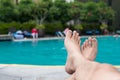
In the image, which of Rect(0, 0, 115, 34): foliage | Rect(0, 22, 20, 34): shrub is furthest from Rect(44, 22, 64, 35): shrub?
Rect(0, 22, 20, 34): shrub

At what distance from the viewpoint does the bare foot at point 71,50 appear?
10.8 feet

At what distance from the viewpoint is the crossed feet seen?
3.30 metres

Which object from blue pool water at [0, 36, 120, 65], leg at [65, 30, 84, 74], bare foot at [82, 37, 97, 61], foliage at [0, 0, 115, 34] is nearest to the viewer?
leg at [65, 30, 84, 74]

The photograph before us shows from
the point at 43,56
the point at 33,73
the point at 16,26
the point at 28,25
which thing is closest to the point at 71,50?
the point at 33,73

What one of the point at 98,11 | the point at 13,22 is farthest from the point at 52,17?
the point at 98,11

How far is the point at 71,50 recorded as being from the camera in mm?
3537

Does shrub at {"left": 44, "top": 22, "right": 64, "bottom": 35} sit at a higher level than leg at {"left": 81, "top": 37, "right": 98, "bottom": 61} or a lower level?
lower

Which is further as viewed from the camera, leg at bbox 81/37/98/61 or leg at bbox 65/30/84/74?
leg at bbox 81/37/98/61

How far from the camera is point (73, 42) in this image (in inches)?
151

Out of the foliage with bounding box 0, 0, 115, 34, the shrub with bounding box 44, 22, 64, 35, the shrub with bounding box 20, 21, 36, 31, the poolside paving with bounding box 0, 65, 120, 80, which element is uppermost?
the poolside paving with bounding box 0, 65, 120, 80

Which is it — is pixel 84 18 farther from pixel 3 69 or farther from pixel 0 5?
pixel 3 69

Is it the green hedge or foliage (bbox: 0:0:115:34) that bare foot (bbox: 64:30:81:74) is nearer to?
the green hedge

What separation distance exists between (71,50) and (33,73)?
5.26 feet

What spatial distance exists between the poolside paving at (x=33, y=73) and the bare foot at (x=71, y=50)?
96 centimetres
